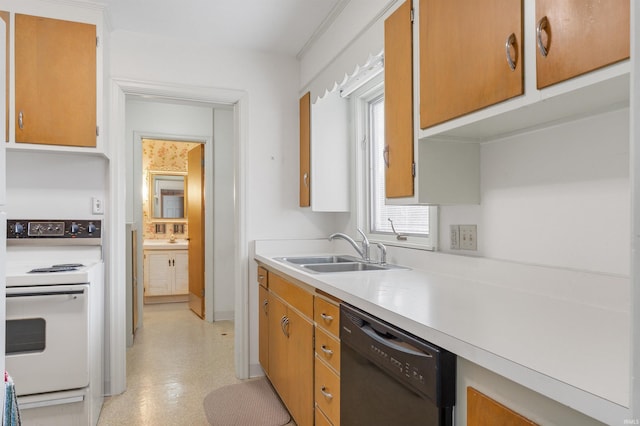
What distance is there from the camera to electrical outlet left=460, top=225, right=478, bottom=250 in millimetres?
1708

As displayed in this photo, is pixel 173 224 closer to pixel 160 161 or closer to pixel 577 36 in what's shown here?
pixel 160 161

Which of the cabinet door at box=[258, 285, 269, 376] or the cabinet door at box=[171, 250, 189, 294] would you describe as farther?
the cabinet door at box=[171, 250, 189, 294]

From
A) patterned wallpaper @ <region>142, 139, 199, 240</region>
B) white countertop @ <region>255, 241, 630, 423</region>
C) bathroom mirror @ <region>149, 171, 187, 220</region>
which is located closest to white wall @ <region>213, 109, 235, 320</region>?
patterned wallpaper @ <region>142, 139, 199, 240</region>

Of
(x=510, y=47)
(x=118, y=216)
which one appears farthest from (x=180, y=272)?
(x=510, y=47)

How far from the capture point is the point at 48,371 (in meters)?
1.99

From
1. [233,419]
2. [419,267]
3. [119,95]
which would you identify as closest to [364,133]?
[419,267]

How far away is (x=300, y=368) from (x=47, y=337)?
1.28 metres

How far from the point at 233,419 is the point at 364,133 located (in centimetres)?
200

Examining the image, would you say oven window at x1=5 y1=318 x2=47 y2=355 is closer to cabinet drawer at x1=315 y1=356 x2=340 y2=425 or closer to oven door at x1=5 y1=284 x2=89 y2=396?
oven door at x1=5 y1=284 x2=89 y2=396

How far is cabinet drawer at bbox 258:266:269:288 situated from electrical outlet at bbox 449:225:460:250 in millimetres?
1293

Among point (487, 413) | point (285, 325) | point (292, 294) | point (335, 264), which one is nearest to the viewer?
point (487, 413)

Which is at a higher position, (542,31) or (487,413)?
(542,31)

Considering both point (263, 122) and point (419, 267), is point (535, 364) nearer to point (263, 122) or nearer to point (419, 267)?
point (419, 267)

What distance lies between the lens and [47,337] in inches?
78.8
